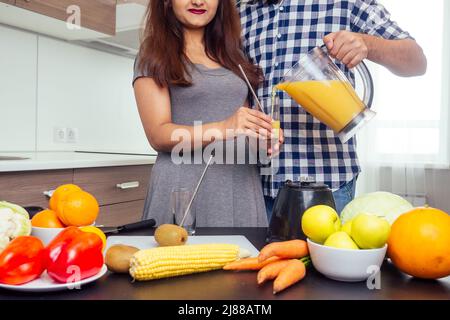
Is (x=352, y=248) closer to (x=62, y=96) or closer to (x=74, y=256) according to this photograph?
(x=74, y=256)

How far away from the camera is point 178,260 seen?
63 cm

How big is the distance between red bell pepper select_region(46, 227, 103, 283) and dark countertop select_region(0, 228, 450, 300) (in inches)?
0.8

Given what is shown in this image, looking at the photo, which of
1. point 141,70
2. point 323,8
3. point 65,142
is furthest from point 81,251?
point 65,142

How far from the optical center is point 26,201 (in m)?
1.62

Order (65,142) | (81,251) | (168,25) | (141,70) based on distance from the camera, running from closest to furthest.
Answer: (81,251)
(141,70)
(168,25)
(65,142)

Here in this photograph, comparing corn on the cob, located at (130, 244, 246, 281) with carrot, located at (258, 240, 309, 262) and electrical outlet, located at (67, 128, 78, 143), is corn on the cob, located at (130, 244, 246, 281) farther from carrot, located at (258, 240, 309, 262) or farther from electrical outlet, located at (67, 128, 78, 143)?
electrical outlet, located at (67, 128, 78, 143)

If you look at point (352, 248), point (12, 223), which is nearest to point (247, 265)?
point (352, 248)

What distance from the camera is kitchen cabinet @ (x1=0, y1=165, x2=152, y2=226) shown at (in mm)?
1583

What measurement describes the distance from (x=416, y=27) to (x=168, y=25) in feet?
6.12

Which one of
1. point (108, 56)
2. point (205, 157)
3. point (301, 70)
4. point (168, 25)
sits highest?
point (108, 56)

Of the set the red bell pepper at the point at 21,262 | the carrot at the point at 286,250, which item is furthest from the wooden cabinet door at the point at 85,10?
the carrot at the point at 286,250

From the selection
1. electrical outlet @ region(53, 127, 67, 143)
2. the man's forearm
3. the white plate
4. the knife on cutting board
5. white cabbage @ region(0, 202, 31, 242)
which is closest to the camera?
the white plate

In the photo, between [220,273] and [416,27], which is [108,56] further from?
[220,273]

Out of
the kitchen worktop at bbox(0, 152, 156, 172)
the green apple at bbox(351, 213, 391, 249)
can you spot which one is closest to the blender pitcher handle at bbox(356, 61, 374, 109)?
the green apple at bbox(351, 213, 391, 249)
